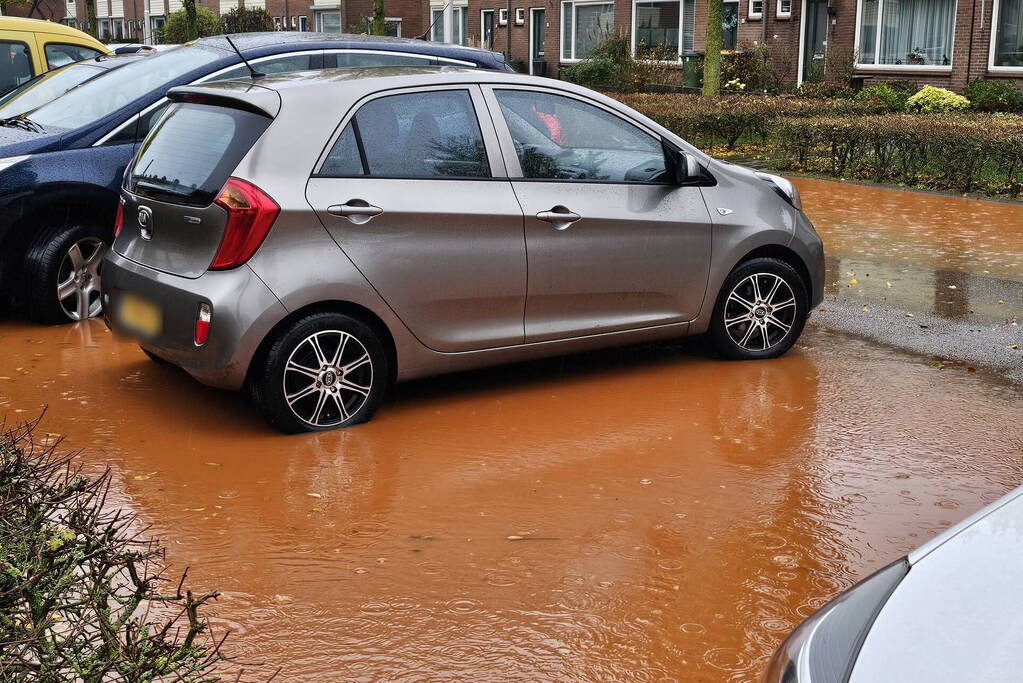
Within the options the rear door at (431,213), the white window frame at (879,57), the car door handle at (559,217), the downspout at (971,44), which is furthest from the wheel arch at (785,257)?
the white window frame at (879,57)

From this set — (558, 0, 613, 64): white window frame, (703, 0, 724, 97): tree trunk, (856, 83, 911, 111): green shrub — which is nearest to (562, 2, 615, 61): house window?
(558, 0, 613, 64): white window frame

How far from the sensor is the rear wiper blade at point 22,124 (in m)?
7.92

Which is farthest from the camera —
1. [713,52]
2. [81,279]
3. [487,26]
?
[487,26]

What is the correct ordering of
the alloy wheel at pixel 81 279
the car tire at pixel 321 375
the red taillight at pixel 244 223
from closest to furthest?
the red taillight at pixel 244 223 < the car tire at pixel 321 375 < the alloy wheel at pixel 81 279

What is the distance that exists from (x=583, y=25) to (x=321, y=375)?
3653 cm

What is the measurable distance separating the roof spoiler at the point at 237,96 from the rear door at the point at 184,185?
3 centimetres

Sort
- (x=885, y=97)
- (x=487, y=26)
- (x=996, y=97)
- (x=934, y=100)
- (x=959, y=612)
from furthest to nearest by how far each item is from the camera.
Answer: (x=487, y=26) < (x=885, y=97) < (x=934, y=100) < (x=996, y=97) < (x=959, y=612)

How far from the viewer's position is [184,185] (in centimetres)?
577

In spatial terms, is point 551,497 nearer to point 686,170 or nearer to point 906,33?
point 686,170

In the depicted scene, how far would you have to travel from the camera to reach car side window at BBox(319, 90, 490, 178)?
5.75m

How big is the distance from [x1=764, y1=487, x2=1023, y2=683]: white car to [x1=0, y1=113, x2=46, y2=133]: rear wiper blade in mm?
6875

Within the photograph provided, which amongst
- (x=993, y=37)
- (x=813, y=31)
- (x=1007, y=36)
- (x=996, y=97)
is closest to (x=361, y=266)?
(x=996, y=97)

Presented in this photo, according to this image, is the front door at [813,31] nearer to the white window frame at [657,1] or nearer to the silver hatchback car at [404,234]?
the white window frame at [657,1]

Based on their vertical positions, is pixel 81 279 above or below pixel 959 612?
below
